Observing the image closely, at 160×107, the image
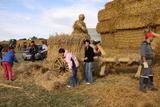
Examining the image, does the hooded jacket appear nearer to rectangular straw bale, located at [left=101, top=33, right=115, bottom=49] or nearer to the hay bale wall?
the hay bale wall

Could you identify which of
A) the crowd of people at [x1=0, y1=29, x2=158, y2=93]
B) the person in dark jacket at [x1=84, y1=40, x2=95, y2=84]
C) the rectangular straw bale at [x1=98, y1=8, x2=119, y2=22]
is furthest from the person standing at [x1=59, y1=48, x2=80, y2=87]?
the rectangular straw bale at [x1=98, y1=8, x2=119, y2=22]

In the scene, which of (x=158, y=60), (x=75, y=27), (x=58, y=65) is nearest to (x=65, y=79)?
(x=58, y=65)

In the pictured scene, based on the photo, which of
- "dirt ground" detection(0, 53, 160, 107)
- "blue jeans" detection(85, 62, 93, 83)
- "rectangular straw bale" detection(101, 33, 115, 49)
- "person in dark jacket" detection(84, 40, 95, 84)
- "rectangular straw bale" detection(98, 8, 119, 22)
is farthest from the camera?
"rectangular straw bale" detection(101, 33, 115, 49)

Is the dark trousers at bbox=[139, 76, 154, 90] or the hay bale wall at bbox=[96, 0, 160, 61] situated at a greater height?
the hay bale wall at bbox=[96, 0, 160, 61]

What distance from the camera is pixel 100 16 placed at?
14539 mm

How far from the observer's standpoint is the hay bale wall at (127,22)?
35.0ft

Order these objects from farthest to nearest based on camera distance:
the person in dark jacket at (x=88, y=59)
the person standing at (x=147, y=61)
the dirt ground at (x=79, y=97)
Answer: the person in dark jacket at (x=88, y=59) < the person standing at (x=147, y=61) < the dirt ground at (x=79, y=97)

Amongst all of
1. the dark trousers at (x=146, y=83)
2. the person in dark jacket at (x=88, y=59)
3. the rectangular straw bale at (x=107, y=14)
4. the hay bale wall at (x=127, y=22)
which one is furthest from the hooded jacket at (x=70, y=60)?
the rectangular straw bale at (x=107, y=14)

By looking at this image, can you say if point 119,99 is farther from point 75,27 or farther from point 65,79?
point 75,27

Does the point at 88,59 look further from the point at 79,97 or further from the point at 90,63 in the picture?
the point at 79,97

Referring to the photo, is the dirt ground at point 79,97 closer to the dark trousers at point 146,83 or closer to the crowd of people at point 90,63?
the dark trousers at point 146,83

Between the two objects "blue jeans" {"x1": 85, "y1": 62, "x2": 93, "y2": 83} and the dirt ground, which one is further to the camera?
"blue jeans" {"x1": 85, "y1": 62, "x2": 93, "y2": 83}

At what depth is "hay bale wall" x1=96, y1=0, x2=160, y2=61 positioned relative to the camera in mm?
10656

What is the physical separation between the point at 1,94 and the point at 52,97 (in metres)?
1.77
